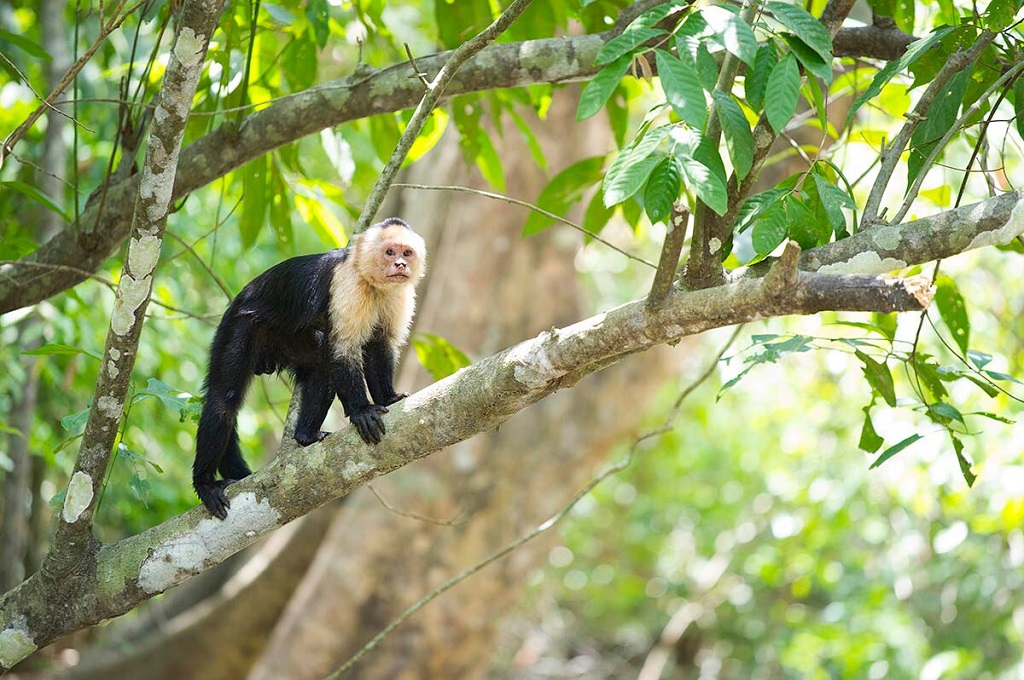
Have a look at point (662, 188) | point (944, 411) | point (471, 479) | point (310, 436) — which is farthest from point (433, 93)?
point (471, 479)

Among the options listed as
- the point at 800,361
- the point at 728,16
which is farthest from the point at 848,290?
the point at 800,361

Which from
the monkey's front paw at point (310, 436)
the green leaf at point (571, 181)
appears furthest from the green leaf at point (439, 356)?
the green leaf at point (571, 181)

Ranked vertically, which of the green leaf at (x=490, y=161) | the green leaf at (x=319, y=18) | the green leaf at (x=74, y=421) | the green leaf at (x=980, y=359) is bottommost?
the green leaf at (x=980, y=359)

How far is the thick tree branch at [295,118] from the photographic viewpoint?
99.7 inches

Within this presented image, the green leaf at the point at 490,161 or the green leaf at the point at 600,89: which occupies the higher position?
the green leaf at the point at 490,161

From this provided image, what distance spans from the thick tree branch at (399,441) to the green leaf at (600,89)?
351 millimetres

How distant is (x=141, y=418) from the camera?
4.46m

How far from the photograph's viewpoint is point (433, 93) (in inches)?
84.2

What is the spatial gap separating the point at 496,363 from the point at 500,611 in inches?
159

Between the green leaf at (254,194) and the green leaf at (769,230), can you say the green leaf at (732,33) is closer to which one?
the green leaf at (769,230)

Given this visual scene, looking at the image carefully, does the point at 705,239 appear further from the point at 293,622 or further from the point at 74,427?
the point at 293,622

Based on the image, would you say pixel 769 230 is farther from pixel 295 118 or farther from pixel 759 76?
pixel 295 118

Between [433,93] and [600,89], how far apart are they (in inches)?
23.9

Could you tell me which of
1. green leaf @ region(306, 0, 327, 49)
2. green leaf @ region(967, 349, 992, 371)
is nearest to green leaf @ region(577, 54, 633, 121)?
green leaf @ region(967, 349, 992, 371)
